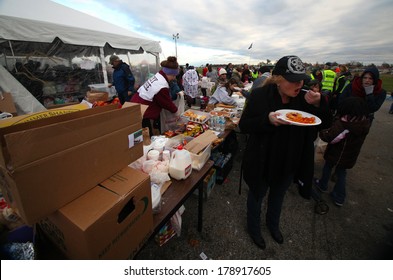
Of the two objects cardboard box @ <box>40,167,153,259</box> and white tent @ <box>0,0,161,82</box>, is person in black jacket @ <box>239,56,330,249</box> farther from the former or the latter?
white tent @ <box>0,0,161,82</box>

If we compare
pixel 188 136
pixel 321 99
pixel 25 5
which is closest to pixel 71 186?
pixel 188 136

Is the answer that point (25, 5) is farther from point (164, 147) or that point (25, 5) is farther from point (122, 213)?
point (122, 213)

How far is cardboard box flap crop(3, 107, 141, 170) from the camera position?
0.63 metres

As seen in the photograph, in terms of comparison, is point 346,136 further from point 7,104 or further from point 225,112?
point 7,104

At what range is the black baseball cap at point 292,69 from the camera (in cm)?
133

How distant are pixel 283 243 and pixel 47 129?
7.94 ft

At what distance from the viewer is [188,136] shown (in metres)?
2.53

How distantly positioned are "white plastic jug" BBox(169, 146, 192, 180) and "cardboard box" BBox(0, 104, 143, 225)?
56 centimetres

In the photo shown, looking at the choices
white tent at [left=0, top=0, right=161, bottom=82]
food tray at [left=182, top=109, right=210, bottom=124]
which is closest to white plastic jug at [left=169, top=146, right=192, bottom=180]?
food tray at [left=182, top=109, right=210, bottom=124]

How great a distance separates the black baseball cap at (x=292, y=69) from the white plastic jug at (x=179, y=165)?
40.6 inches

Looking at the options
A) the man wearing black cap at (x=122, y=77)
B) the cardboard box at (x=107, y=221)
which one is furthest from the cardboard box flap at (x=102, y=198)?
the man wearing black cap at (x=122, y=77)

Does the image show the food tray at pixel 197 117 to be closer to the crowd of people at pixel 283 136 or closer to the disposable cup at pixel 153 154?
the crowd of people at pixel 283 136

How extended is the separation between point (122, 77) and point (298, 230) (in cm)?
501

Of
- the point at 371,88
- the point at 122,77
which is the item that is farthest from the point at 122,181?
the point at 122,77
